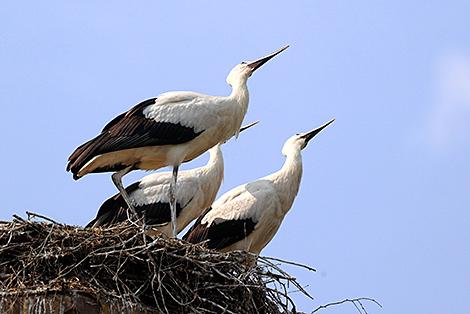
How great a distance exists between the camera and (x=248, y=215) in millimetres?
12781

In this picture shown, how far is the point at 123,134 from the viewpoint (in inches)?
468

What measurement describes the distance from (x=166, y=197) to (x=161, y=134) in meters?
1.42

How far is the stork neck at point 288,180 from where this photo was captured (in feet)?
43.0

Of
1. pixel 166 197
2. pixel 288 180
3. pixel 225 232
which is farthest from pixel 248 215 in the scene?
pixel 166 197

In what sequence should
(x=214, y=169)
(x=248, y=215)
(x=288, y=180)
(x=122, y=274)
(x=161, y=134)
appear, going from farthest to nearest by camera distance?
(x=214, y=169) → (x=288, y=180) → (x=248, y=215) → (x=161, y=134) → (x=122, y=274)

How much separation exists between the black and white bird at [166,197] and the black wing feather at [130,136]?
1.09m

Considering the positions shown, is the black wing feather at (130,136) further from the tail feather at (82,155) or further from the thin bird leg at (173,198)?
the thin bird leg at (173,198)

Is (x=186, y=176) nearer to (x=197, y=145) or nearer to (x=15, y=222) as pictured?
(x=197, y=145)

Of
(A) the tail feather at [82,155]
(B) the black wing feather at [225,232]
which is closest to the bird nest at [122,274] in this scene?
(A) the tail feather at [82,155]

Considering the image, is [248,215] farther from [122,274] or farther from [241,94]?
[122,274]

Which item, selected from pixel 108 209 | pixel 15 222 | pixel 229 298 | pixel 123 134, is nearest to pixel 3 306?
pixel 15 222

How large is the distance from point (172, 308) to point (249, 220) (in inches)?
131

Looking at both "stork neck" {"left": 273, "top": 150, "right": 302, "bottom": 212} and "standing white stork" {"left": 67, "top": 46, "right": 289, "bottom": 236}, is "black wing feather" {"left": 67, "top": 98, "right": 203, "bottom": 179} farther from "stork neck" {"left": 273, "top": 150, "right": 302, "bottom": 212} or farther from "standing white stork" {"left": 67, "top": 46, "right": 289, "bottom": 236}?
"stork neck" {"left": 273, "top": 150, "right": 302, "bottom": 212}

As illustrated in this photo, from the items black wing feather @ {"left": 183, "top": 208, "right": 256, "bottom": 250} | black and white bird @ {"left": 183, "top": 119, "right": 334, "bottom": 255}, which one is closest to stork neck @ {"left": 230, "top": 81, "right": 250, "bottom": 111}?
black and white bird @ {"left": 183, "top": 119, "right": 334, "bottom": 255}
